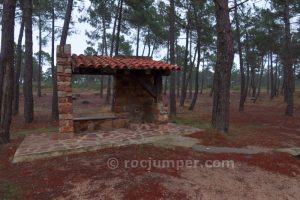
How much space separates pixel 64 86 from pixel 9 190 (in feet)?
12.8

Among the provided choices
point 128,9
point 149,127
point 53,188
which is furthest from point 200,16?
point 53,188

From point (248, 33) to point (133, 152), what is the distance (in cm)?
2132

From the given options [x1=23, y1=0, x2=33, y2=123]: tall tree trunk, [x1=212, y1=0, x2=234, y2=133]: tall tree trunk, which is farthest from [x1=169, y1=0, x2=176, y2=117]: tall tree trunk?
[x1=23, y1=0, x2=33, y2=123]: tall tree trunk

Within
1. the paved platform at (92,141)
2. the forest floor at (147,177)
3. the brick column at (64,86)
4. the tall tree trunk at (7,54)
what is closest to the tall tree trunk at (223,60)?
the paved platform at (92,141)

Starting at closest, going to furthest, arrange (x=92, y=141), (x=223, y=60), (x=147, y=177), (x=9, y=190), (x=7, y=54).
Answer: (x=9, y=190) < (x=147, y=177) < (x=92, y=141) < (x=7, y=54) < (x=223, y=60)

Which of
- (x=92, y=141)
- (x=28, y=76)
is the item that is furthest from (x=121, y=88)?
(x=28, y=76)

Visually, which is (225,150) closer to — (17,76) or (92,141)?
(92,141)

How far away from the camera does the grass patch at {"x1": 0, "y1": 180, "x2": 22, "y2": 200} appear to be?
5761 millimetres

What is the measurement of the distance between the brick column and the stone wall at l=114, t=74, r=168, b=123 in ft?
9.15

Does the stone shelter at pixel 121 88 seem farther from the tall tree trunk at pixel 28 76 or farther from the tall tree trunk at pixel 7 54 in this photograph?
the tall tree trunk at pixel 28 76

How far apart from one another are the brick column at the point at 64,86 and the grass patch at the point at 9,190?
308 centimetres

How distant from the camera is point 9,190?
6043 millimetres

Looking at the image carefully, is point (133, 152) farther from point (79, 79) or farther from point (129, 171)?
point (79, 79)

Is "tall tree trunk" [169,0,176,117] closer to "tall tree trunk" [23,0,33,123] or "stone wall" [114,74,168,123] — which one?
"stone wall" [114,74,168,123]
